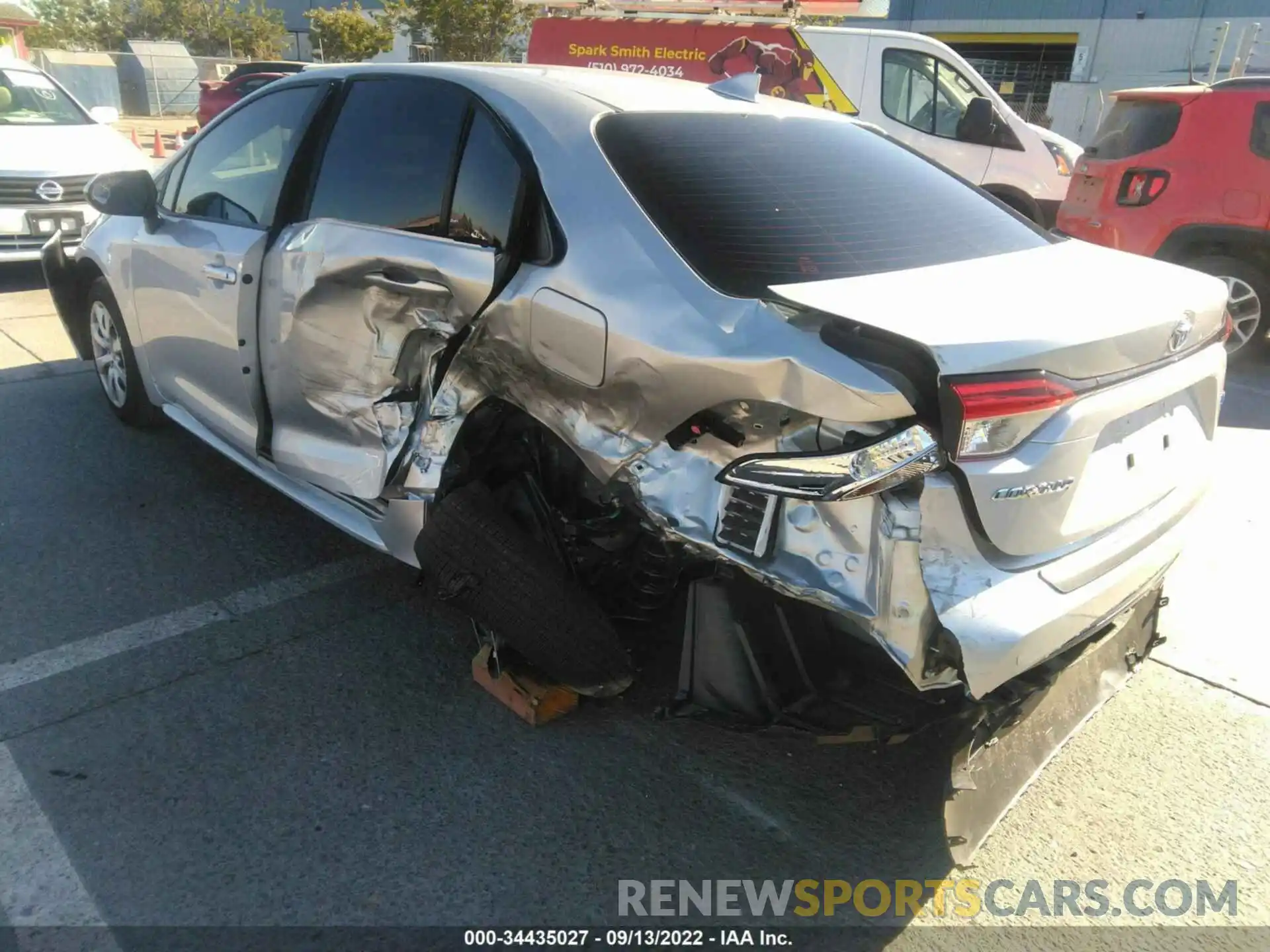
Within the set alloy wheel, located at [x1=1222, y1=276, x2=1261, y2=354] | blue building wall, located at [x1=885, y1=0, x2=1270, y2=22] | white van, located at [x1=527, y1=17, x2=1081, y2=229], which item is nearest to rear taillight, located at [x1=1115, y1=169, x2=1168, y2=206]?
alloy wheel, located at [x1=1222, y1=276, x2=1261, y2=354]

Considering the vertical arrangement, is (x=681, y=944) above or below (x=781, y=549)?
below

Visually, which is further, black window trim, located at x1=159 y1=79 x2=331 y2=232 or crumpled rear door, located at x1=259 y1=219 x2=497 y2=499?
black window trim, located at x1=159 y1=79 x2=331 y2=232

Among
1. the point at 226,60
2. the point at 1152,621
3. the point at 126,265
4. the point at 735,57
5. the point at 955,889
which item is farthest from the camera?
the point at 226,60

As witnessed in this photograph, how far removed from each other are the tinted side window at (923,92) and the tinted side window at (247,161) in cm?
792

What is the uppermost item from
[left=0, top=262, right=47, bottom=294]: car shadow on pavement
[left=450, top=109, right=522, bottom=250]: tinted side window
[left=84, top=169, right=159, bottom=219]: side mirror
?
[left=450, top=109, right=522, bottom=250]: tinted side window

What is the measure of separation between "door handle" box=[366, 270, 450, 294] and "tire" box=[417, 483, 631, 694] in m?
0.60

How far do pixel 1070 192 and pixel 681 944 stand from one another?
7.25 m

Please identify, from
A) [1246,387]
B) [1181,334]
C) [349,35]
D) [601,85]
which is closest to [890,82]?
[1246,387]

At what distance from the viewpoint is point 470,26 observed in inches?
896

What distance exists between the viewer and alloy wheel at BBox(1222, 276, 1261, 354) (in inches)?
272

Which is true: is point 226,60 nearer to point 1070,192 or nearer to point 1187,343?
point 1070,192

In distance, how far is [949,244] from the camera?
2.83 metres

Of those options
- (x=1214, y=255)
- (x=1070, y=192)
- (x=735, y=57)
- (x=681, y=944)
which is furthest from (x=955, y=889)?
(x=735, y=57)

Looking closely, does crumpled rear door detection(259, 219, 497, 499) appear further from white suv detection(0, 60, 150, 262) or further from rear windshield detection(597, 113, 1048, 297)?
white suv detection(0, 60, 150, 262)
